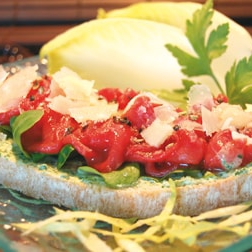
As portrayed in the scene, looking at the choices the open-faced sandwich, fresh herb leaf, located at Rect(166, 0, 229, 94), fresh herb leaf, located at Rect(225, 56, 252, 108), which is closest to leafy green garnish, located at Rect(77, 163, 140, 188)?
the open-faced sandwich

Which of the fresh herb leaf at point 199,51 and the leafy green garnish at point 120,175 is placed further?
the fresh herb leaf at point 199,51

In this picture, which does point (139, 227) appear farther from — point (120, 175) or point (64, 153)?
point (64, 153)

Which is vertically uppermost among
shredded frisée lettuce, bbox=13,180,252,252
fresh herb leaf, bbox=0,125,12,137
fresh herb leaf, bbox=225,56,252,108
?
fresh herb leaf, bbox=225,56,252,108

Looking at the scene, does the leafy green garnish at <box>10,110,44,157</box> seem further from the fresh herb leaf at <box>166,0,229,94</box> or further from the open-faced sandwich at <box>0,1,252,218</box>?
the fresh herb leaf at <box>166,0,229,94</box>

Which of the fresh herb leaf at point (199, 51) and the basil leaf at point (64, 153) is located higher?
the fresh herb leaf at point (199, 51)

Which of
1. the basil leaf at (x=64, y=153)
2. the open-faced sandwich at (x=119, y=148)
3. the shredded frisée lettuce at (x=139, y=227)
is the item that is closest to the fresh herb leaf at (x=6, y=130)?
the open-faced sandwich at (x=119, y=148)

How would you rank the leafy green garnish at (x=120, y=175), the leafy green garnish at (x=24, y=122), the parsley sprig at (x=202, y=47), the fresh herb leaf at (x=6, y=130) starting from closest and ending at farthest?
1. the leafy green garnish at (x=120, y=175)
2. the leafy green garnish at (x=24, y=122)
3. the fresh herb leaf at (x=6, y=130)
4. the parsley sprig at (x=202, y=47)

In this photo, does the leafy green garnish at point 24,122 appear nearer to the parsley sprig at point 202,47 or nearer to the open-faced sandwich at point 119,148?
the open-faced sandwich at point 119,148
